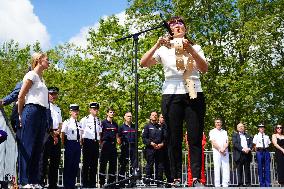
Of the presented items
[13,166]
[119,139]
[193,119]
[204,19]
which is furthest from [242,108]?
[193,119]

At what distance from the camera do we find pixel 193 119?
5309 mm

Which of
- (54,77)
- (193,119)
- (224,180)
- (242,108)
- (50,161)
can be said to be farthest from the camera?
(54,77)

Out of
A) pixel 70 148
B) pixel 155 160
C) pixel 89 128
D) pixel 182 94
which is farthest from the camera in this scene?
pixel 155 160

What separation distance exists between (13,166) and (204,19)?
21282 mm

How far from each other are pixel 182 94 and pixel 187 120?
0.31 m

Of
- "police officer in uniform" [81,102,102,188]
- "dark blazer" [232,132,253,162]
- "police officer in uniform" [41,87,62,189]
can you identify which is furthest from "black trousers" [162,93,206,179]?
"dark blazer" [232,132,253,162]

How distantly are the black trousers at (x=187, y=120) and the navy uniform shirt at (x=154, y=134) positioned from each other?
6.25 m

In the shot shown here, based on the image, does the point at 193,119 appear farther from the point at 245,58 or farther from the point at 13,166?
the point at 245,58

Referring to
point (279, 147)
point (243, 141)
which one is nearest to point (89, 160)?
point (243, 141)

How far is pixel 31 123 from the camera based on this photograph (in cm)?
557

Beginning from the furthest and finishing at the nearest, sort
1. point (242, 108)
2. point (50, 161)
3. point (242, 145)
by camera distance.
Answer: point (242, 108)
point (242, 145)
point (50, 161)

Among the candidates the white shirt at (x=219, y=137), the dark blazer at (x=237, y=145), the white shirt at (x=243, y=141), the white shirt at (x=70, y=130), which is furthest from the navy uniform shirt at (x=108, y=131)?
the white shirt at (x=243, y=141)

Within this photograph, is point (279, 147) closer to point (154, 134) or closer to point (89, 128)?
point (154, 134)

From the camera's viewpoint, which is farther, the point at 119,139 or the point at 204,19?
the point at 204,19
